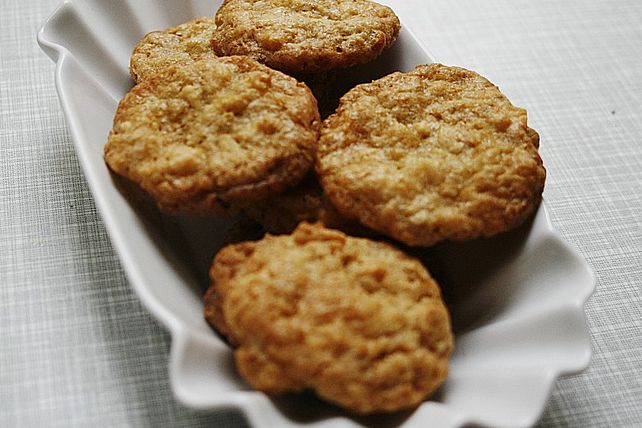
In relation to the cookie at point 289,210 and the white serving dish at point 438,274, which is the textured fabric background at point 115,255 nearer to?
the white serving dish at point 438,274

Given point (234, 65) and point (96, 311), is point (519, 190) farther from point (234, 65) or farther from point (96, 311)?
point (96, 311)

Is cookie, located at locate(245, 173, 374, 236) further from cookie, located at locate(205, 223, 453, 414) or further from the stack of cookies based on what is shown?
cookie, located at locate(205, 223, 453, 414)

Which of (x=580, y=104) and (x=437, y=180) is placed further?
(x=580, y=104)

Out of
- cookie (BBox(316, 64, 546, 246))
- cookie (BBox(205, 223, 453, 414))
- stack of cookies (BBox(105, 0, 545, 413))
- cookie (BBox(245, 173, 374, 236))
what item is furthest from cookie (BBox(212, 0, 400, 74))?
cookie (BBox(205, 223, 453, 414))

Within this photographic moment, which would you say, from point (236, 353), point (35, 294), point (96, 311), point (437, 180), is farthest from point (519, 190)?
point (35, 294)

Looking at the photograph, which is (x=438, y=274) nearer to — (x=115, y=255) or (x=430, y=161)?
(x=430, y=161)

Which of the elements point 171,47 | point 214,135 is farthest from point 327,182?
point 171,47

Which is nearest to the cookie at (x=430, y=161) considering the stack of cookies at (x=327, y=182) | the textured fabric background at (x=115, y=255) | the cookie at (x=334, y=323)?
the stack of cookies at (x=327, y=182)
